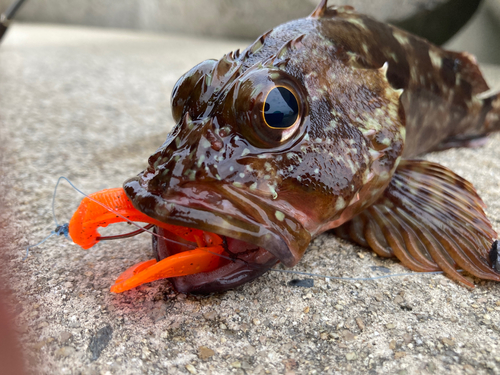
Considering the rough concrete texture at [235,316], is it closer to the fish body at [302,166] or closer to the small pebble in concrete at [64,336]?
the small pebble in concrete at [64,336]

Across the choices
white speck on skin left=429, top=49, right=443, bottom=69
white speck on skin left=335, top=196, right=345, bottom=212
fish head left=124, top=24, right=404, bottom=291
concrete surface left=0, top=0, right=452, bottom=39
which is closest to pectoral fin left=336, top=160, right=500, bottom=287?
fish head left=124, top=24, right=404, bottom=291

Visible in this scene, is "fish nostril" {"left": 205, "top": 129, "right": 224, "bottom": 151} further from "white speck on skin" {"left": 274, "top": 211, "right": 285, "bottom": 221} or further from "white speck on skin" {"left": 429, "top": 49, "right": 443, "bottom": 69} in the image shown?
"white speck on skin" {"left": 429, "top": 49, "right": 443, "bottom": 69}

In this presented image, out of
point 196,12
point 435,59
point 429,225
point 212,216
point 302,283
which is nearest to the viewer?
point 212,216

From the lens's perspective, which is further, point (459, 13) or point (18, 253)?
point (459, 13)

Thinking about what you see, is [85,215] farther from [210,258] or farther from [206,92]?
[206,92]

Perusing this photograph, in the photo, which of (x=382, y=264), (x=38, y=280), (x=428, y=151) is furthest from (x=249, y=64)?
(x=428, y=151)

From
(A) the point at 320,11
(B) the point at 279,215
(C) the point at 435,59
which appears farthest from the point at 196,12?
(B) the point at 279,215

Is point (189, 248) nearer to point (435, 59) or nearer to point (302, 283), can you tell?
point (302, 283)
